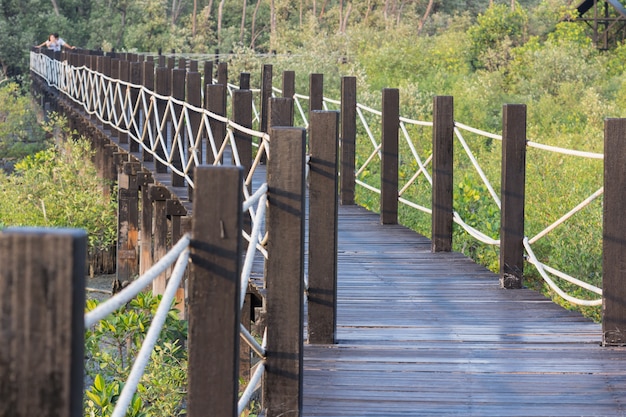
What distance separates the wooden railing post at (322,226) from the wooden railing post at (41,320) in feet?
9.22

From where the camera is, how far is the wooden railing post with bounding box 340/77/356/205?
9.15 m

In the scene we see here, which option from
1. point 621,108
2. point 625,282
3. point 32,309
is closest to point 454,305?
point 625,282

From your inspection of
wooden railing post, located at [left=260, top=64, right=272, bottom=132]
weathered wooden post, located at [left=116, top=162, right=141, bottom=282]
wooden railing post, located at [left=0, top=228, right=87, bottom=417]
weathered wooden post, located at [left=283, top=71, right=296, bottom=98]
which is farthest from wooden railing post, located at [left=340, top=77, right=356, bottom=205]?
wooden railing post, located at [left=0, top=228, right=87, bottom=417]

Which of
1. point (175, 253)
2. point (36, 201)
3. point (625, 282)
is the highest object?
point (175, 253)

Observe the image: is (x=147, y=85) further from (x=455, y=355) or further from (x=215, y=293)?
(x=215, y=293)

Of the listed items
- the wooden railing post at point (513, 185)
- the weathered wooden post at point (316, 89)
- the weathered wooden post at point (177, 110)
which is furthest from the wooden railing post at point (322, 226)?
the weathered wooden post at point (316, 89)

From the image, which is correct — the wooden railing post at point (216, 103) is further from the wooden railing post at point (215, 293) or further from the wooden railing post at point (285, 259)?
the wooden railing post at point (215, 293)

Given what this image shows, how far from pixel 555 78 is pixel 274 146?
23.1m

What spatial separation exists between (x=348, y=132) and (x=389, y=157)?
1.01m

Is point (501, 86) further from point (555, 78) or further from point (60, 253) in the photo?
point (60, 253)

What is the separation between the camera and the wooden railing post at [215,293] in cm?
275

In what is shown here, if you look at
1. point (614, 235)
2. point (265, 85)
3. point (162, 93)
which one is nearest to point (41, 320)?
point (614, 235)

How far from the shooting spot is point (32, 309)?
6.06 feet

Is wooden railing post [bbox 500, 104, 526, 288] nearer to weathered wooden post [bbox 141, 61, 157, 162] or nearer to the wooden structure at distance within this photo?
weathered wooden post [bbox 141, 61, 157, 162]
